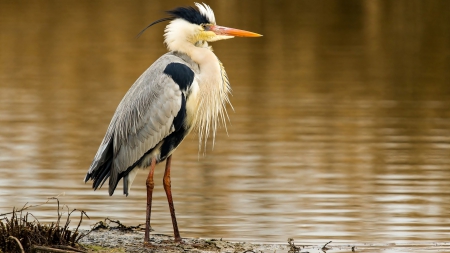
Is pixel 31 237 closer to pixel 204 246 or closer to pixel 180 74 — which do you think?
pixel 204 246

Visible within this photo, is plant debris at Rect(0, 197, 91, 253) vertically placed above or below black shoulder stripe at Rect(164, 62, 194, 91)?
below

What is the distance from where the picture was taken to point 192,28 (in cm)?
884

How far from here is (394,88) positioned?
68.3 ft

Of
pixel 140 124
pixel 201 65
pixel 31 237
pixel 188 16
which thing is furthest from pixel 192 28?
pixel 31 237

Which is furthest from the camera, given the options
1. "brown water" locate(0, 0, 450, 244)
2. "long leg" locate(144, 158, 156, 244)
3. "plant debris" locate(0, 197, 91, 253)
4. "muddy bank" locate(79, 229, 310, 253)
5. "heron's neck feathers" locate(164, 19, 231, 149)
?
"brown water" locate(0, 0, 450, 244)

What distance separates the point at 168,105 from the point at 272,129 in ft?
24.8

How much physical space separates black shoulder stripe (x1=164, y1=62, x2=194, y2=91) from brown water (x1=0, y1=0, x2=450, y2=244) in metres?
1.34

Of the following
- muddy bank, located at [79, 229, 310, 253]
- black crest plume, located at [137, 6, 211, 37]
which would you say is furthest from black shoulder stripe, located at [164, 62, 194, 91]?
muddy bank, located at [79, 229, 310, 253]

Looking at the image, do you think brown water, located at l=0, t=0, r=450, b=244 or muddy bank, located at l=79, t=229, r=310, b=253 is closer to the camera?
A: muddy bank, located at l=79, t=229, r=310, b=253

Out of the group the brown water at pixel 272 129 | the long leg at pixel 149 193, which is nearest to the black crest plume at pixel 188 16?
the brown water at pixel 272 129

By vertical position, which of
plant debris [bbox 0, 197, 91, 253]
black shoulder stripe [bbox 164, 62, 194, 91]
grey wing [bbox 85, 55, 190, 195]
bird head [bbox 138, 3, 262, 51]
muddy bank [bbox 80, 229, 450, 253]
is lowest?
muddy bank [bbox 80, 229, 450, 253]

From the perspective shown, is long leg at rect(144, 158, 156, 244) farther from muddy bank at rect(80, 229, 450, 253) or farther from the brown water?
the brown water

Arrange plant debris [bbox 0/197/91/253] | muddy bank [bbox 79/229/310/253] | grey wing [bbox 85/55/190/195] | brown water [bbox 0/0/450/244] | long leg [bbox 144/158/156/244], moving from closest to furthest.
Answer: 1. plant debris [bbox 0/197/91/253]
2. muddy bank [bbox 79/229/310/253]
3. long leg [bbox 144/158/156/244]
4. grey wing [bbox 85/55/190/195]
5. brown water [bbox 0/0/450/244]

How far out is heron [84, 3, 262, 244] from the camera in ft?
27.9
